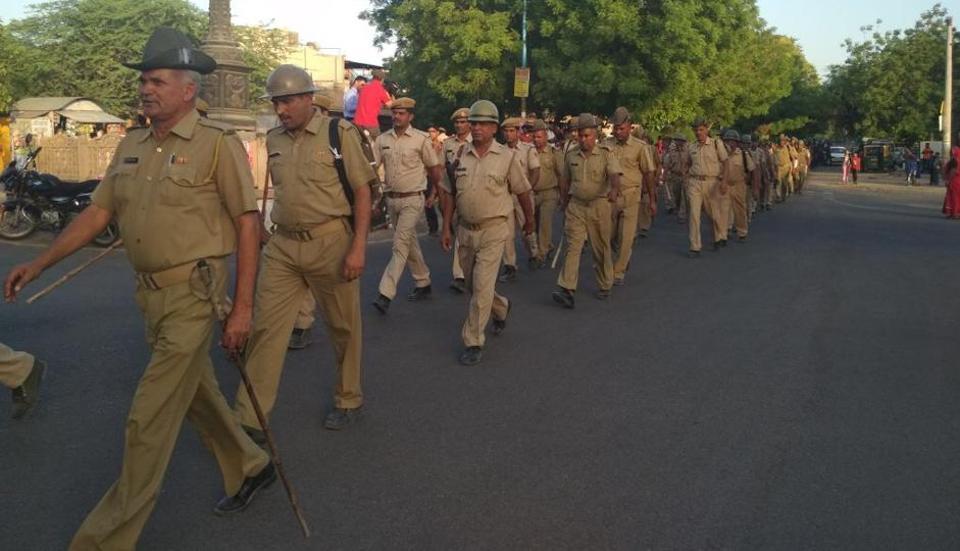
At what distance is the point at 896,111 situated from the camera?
2153 inches

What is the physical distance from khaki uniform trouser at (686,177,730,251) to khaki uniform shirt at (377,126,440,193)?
18.7ft

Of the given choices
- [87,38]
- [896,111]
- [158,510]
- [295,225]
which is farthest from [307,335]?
[896,111]

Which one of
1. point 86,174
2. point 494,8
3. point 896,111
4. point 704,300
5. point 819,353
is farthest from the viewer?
point 896,111

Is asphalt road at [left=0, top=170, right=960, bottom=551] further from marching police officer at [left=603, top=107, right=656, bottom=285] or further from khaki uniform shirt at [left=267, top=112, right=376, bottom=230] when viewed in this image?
khaki uniform shirt at [left=267, top=112, right=376, bottom=230]

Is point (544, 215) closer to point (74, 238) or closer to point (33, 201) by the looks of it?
point (33, 201)

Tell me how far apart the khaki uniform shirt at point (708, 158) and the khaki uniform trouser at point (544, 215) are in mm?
2630

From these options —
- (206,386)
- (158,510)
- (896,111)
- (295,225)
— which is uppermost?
(896,111)

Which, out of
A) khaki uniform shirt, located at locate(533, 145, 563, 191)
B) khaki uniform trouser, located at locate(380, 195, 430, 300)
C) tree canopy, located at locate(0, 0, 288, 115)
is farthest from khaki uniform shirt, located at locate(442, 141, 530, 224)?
tree canopy, located at locate(0, 0, 288, 115)

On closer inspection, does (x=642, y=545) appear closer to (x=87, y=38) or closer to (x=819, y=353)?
(x=819, y=353)

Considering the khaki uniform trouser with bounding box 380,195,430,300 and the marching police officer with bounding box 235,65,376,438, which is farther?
the khaki uniform trouser with bounding box 380,195,430,300

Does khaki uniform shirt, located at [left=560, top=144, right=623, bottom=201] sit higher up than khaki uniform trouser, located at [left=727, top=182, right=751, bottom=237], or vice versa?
khaki uniform shirt, located at [left=560, top=144, right=623, bottom=201]

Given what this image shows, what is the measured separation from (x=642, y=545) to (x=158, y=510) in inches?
81.2

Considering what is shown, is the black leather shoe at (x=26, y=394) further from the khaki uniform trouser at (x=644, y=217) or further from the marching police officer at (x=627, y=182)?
the khaki uniform trouser at (x=644, y=217)

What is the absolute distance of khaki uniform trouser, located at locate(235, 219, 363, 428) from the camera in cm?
514
